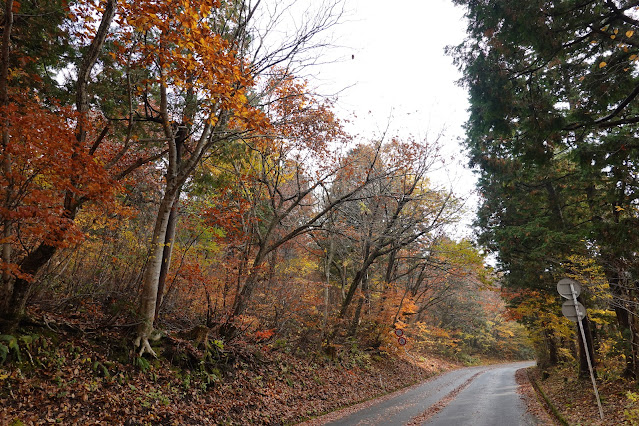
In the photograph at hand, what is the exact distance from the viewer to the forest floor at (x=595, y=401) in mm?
7619

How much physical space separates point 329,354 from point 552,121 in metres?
11.9

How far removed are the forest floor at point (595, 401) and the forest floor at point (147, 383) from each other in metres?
6.55

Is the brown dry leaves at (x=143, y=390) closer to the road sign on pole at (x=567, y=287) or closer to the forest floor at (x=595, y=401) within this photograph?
the forest floor at (x=595, y=401)

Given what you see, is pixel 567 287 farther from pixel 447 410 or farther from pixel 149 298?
pixel 149 298

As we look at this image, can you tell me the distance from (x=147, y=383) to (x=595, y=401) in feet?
38.1

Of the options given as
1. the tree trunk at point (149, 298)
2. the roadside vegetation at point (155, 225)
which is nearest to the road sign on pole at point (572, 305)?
the roadside vegetation at point (155, 225)

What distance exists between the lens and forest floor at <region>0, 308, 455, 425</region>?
5.10m

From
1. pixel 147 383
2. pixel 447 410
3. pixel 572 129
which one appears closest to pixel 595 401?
pixel 447 410

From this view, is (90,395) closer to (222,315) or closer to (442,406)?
(222,315)

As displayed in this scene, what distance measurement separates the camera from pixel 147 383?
21.7ft

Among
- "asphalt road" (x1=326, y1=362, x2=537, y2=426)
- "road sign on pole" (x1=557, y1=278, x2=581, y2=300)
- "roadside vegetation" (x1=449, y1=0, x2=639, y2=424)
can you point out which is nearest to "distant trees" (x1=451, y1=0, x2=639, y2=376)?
"roadside vegetation" (x1=449, y1=0, x2=639, y2=424)

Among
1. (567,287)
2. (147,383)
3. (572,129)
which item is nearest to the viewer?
(147,383)

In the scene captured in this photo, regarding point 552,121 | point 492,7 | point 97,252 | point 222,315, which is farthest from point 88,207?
point 552,121

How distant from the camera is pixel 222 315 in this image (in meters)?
10.1
